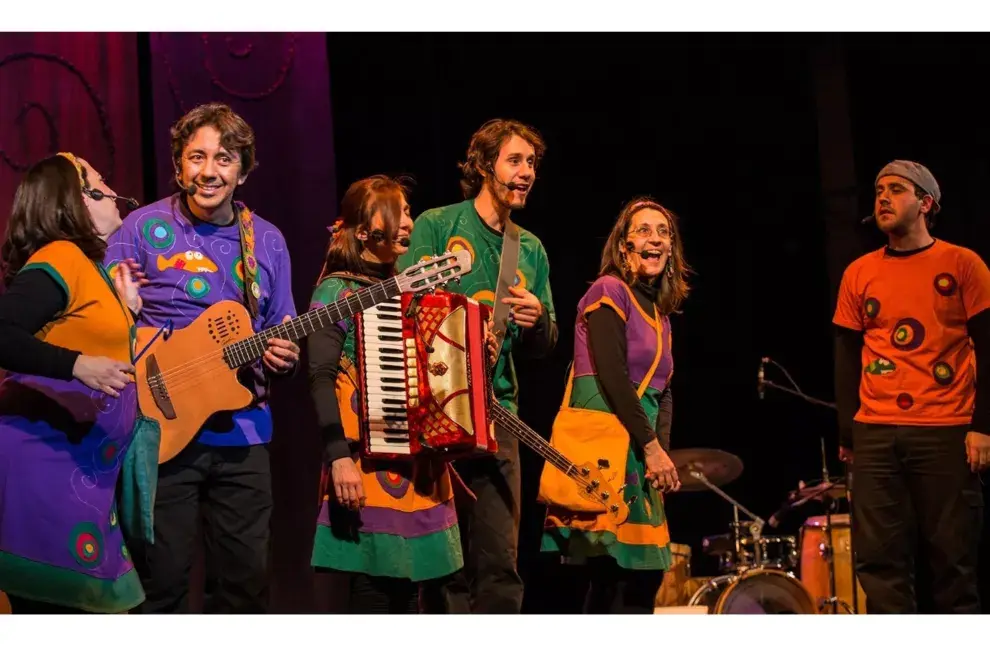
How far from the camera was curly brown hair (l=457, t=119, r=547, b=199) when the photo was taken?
15.3 ft

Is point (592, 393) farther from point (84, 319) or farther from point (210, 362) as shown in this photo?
point (84, 319)

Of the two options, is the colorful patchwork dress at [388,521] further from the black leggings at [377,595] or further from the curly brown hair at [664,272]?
the curly brown hair at [664,272]

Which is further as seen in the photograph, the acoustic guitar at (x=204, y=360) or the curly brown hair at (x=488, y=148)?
the curly brown hair at (x=488, y=148)

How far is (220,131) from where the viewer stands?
431cm

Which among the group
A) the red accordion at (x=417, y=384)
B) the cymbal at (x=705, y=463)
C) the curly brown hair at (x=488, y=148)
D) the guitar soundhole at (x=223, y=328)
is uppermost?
the curly brown hair at (x=488, y=148)

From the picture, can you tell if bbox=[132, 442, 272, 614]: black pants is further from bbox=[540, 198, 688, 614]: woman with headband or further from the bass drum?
the bass drum

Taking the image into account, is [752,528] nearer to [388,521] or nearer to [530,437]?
[530,437]

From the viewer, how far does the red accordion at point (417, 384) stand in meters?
3.88

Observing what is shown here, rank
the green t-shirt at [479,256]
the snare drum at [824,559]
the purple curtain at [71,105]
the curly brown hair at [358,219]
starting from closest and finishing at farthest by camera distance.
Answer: the curly brown hair at [358,219], the green t-shirt at [479,256], the purple curtain at [71,105], the snare drum at [824,559]

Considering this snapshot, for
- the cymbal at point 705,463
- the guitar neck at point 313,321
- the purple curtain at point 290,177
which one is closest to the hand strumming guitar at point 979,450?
the cymbal at point 705,463

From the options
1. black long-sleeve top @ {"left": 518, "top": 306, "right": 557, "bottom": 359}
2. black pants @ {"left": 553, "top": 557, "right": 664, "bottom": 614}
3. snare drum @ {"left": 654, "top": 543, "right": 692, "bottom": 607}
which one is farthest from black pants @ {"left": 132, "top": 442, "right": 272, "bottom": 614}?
snare drum @ {"left": 654, "top": 543, "right": 692, "bottom": 607}

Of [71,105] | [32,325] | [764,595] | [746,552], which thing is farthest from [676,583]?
[32,325]

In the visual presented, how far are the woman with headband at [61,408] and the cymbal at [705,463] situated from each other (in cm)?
355

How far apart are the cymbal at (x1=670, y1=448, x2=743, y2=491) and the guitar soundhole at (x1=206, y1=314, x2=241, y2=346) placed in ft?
9.86
